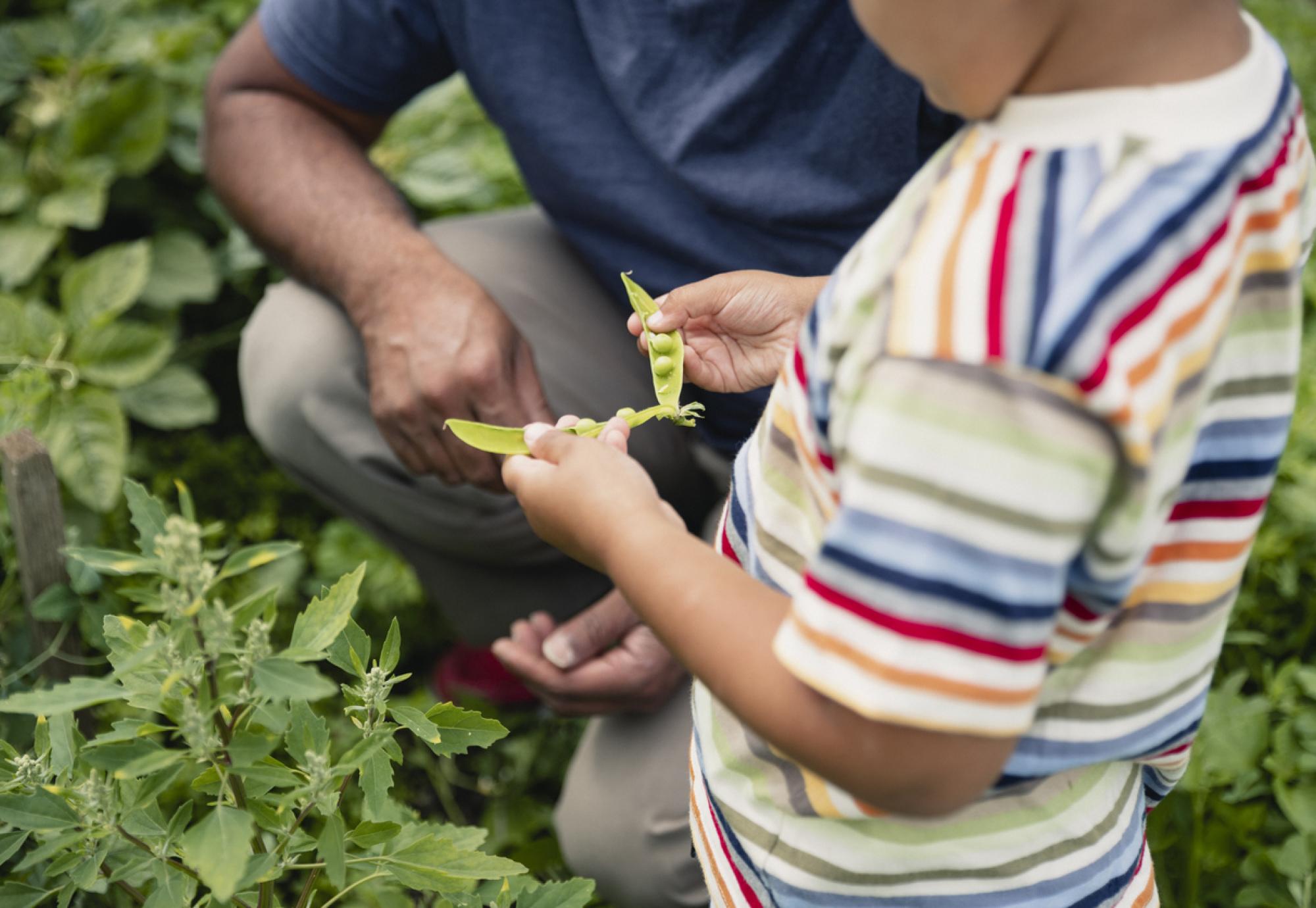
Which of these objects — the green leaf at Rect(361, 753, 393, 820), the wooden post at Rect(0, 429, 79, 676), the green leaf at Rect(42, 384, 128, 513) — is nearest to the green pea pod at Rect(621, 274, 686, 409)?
the green leaf at Rect(361, 753, 393, 820)

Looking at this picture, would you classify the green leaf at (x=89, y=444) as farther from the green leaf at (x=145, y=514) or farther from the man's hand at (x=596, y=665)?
the green leaf at (x=145, y=514)

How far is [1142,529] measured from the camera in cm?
69

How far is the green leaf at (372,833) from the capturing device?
0.94 meters

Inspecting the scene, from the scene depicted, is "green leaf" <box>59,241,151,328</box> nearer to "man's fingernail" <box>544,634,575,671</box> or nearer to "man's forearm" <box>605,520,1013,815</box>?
Result: "man's fingernail" <box>544,634,575,671</box>

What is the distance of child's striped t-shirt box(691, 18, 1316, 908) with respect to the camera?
65cm

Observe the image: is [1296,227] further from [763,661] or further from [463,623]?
[463,623]

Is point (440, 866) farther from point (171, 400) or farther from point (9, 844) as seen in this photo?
point (171, 400)

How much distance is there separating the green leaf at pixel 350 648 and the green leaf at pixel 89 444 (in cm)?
106

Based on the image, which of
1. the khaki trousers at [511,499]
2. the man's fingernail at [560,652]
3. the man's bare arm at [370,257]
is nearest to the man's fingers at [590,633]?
the man's fingernail at [560,652]

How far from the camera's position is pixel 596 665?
65.8 inches

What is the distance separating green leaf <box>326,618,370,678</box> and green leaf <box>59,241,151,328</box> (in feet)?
4.13

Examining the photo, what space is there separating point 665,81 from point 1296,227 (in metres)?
0.89

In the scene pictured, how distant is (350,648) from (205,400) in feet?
4.45

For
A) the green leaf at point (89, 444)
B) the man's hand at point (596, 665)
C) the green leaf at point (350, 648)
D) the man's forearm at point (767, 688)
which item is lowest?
the man's hand at point (596, 665)
